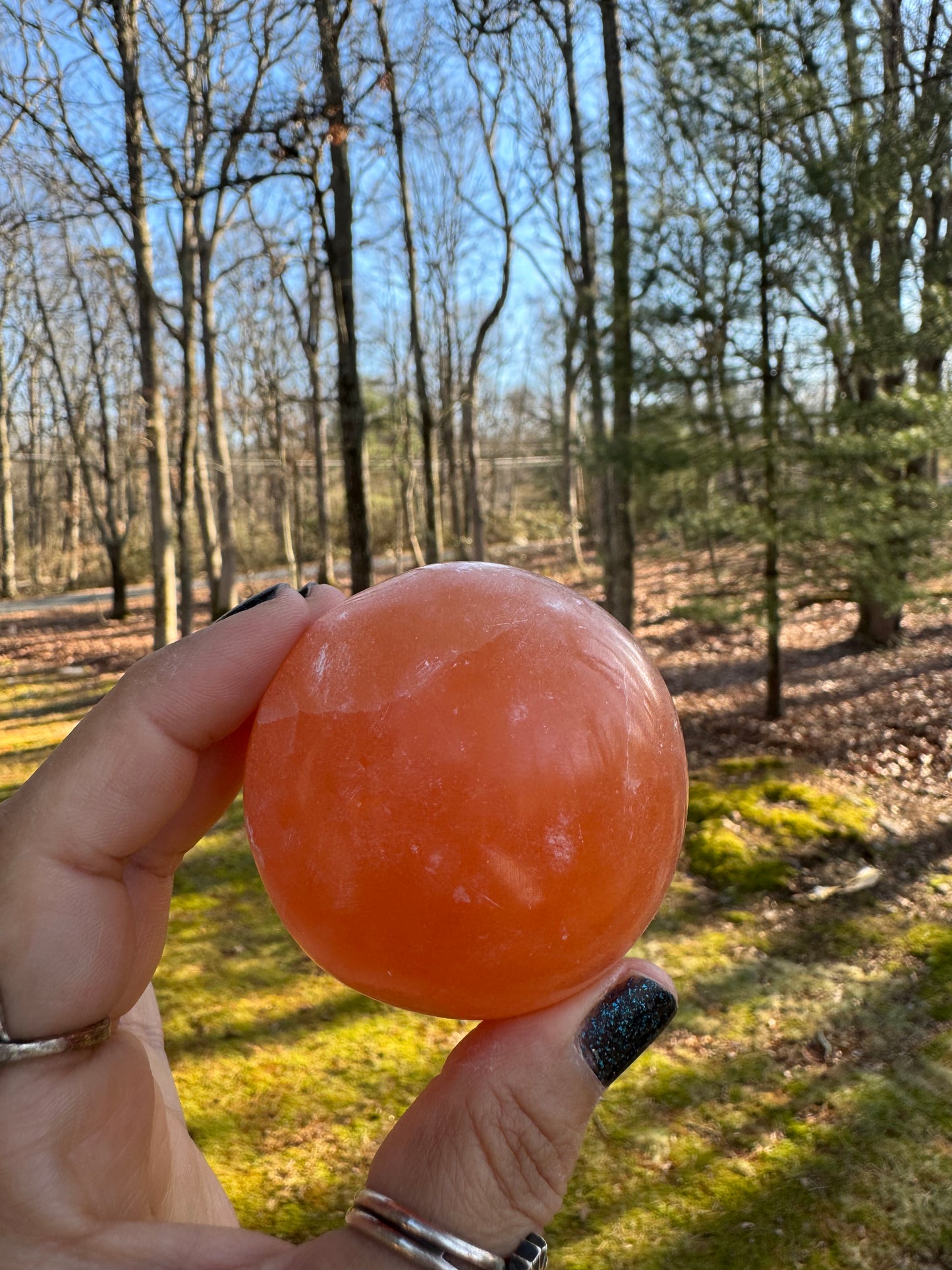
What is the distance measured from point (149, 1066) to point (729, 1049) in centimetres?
346

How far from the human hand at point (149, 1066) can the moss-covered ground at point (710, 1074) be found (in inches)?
80.6

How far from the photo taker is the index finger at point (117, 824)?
1.55 m

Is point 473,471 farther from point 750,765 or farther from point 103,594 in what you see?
point 103,594

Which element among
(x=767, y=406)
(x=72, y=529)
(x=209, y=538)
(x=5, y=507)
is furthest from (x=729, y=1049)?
(x=72, y=529)

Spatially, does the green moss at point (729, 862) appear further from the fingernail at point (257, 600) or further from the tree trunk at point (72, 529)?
the tree trunk at point (72, 529)

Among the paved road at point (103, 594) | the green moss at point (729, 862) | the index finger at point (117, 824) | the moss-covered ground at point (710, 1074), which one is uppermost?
the index finger at point (117, 824)

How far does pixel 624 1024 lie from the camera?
5.61ft

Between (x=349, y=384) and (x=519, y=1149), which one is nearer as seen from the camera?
(x=519, y=1149)

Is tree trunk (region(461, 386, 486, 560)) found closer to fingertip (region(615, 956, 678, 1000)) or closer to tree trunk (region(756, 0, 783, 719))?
tree trunk (region(756, 0, 783, 719))

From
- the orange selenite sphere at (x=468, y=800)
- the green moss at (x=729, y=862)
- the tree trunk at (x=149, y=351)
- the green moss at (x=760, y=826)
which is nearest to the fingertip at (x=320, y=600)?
the orange selenite sphere at (x=468, y=800)

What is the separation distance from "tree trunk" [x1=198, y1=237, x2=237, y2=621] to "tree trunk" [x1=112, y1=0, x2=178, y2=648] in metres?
3.12

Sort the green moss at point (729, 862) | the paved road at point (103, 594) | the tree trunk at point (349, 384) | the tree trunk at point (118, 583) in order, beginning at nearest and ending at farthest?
the green moss at point (729, 862)
the tree trunk at point (349, 384)
the tree trunk at point (118, 583)
the paved road at point (103, 594)

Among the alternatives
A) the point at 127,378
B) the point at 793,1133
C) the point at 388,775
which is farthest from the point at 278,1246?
the point at 127,378

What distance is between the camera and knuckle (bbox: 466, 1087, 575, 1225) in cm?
155
